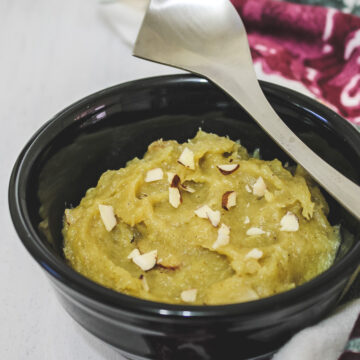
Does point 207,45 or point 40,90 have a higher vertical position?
point 207,45

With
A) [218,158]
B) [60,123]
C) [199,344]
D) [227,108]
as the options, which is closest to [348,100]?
[227,108]


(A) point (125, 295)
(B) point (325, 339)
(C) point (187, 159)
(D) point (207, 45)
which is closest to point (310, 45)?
(D) point (207, 45)

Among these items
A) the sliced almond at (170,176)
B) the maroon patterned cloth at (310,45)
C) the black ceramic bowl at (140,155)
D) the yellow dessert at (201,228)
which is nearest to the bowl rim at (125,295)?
the black ceramic bowl at (140,155)

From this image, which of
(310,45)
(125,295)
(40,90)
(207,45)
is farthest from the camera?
(310,45)

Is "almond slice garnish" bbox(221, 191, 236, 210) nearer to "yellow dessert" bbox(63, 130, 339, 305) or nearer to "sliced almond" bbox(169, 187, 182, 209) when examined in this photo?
"yellow dessert" bbox(63, 130, 339, 305)

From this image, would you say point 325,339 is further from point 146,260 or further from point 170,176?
point 170,176

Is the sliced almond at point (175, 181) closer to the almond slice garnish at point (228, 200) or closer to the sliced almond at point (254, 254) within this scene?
the almond slice garnish at point (228, 200)

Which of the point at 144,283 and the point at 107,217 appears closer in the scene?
the point at 144,283

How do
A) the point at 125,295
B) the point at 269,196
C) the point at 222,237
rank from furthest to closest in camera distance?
the point at 269,196, the point at 222,237, the point at 125,295
